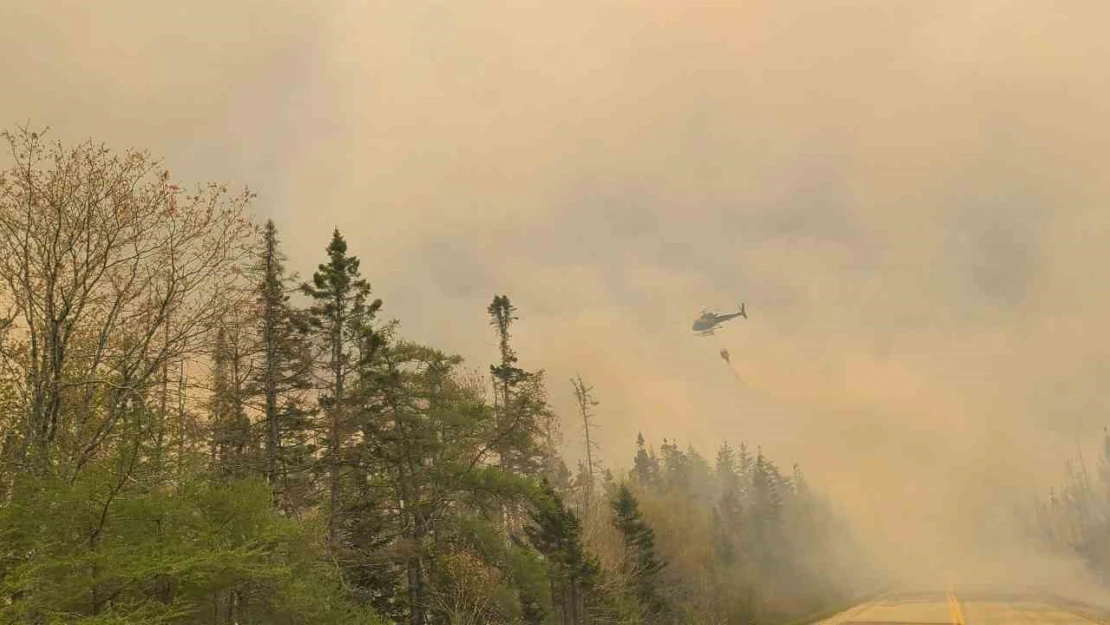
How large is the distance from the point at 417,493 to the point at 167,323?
12.6 m

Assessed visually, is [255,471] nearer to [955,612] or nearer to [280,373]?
[280,373]

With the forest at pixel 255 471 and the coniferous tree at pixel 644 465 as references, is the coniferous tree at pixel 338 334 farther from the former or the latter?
the coniferous tree at pixel 644 465

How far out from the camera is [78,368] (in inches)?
757

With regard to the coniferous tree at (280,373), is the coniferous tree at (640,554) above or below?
below

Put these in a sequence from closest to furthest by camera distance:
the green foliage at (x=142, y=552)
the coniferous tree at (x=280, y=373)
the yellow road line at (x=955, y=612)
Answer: the green foliage at (x=142, y=552) → the coniferous tree at (x=280, y=373) → the yellow road line at (x=955, y=612)

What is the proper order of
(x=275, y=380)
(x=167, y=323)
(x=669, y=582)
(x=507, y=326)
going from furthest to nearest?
(x=669, y=582), (x=507, y=326), (x=275, y=380), (x=167, y=323)

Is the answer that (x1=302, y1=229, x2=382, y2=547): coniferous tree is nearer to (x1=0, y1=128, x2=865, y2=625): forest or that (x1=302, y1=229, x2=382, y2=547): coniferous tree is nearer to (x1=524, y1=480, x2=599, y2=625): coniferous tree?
(x1=0, y1=128, x2=865, y2=625): forest

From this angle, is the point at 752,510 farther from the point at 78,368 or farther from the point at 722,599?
the point at 78,368

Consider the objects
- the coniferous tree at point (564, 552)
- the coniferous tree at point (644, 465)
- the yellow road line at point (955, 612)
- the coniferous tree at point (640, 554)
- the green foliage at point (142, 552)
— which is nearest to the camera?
the green foliage at point (142, 552)

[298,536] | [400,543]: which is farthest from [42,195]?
[400,543]

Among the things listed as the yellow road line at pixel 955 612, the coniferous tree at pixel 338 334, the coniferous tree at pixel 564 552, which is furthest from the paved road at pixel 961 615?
the coniferous tree at pixel 338 334

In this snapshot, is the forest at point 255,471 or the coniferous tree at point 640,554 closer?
the forest at point 255,471

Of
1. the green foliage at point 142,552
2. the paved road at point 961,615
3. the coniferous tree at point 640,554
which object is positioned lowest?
the paved road at point 961,615

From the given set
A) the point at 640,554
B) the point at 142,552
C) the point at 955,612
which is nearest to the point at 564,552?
the point at 640,554
